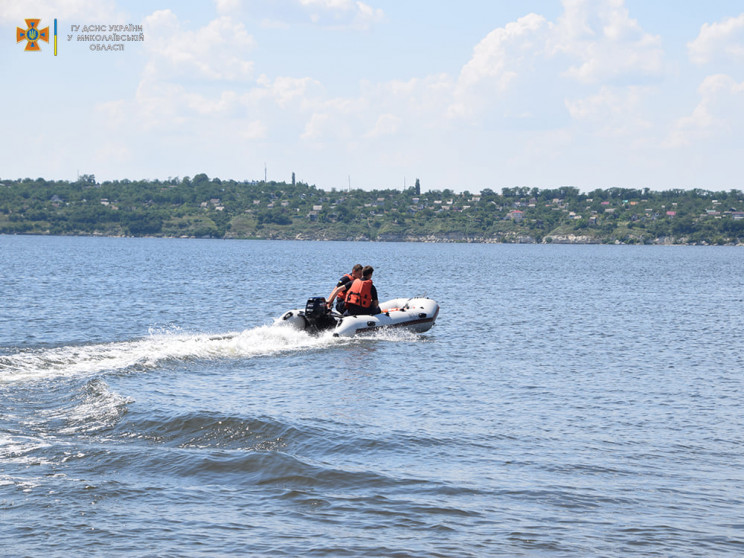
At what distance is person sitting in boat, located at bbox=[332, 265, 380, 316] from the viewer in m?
22.0

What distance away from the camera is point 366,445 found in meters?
11.5

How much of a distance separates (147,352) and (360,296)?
6015 mm

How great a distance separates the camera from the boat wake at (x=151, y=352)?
53.6ft

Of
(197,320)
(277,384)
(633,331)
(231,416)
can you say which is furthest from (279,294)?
(231,416)

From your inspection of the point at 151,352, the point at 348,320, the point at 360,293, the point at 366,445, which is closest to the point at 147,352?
the point at 151,352

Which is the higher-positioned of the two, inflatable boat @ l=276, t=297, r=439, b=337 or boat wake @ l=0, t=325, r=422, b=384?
inflatable boat @ l=276, t=297, r=439, b=337

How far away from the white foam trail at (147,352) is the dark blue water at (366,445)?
88mm

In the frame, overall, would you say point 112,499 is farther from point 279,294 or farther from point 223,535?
point 279,294

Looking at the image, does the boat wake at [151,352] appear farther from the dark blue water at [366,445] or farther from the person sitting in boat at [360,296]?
the person sitting in boat at [360,296]

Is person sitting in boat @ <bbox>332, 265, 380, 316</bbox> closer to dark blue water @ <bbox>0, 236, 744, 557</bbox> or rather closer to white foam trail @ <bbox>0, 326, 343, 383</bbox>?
dark blue water @ <bbox>0, 236, 744, 557</bbox>

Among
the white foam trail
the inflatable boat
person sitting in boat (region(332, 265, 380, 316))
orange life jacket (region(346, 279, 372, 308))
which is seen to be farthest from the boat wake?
orange life jacket (region(346, 279, 372, 308))

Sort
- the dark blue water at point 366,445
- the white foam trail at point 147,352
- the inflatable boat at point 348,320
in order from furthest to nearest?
the inflatable boat at point 348,320, the white foam trail at point 147,352, the dark blue water at point 366,445

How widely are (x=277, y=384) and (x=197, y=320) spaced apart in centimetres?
1309

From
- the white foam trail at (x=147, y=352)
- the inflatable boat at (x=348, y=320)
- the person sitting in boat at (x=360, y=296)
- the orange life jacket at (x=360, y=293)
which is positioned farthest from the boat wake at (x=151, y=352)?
the orange life jacket at (x=360, y=293)
